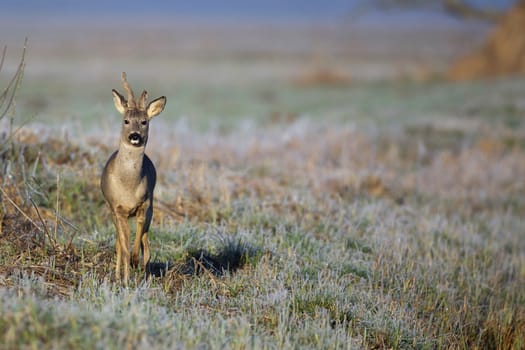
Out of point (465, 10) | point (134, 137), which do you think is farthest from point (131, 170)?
point (465, 10)

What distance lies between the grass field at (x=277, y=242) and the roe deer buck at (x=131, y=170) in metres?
0.57

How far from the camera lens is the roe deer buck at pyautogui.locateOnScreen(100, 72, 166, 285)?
5.11m

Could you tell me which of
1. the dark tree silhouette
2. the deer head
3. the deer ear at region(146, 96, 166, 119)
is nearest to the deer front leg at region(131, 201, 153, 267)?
the deer head

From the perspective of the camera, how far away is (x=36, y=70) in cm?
3216

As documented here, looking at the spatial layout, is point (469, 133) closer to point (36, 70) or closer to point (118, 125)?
point (118, 125)

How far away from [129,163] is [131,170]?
0.05m

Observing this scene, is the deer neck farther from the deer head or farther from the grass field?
the grass field

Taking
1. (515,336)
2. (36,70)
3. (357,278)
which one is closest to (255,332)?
(357,278)

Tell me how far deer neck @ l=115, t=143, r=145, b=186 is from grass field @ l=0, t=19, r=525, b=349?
86 cm

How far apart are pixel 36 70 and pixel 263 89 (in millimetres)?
12069

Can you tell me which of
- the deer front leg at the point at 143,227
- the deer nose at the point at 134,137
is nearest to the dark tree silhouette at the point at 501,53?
the deer front leg at the point at 143,227

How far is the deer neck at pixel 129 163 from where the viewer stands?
517 centimetres

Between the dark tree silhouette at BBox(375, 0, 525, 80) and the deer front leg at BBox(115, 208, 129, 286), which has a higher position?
the dark tree silhouette at BBox(375, 0, 525, 80)

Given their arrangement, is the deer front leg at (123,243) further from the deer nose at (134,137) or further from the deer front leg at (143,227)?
the deer nose at (134,137)
